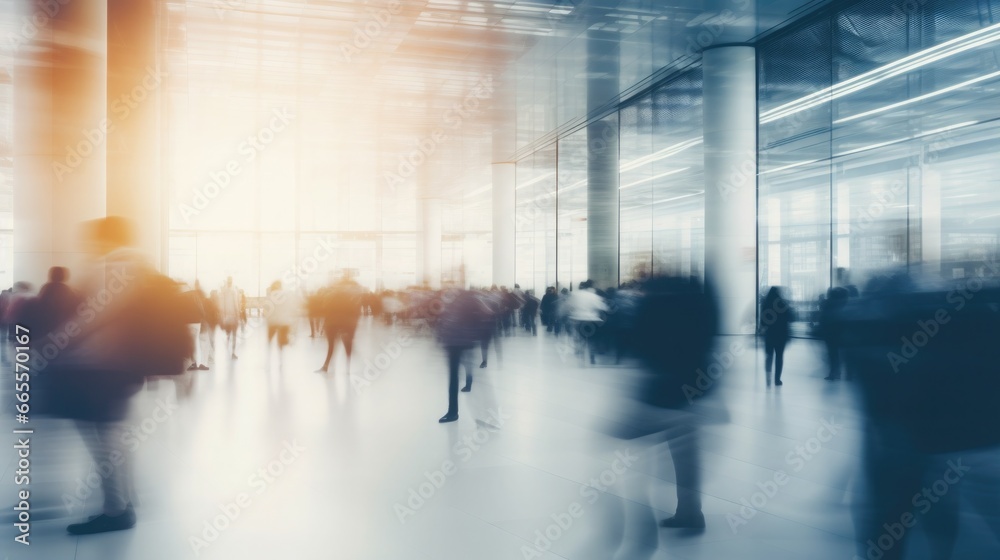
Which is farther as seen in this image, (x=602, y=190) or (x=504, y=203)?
(x=504, y=203)

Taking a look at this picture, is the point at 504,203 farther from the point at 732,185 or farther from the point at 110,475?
the point at 110,475

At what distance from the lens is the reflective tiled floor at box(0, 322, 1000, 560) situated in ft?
12.9

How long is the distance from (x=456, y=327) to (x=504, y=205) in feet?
67.5

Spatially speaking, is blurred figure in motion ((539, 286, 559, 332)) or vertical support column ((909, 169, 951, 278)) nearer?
vertical support column ((909, 169, 951, 278))

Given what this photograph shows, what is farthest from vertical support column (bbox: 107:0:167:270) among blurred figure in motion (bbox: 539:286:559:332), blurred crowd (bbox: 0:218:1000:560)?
blurred figure in motion (bbox: 539:286:559:332)

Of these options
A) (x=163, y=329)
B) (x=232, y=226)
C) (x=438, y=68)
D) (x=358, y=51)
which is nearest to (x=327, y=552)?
(x=163, y=329)

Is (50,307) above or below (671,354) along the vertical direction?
above

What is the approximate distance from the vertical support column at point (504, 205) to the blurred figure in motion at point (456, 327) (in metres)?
16.0

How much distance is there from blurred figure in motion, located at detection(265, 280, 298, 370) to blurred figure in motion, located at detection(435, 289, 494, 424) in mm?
6296

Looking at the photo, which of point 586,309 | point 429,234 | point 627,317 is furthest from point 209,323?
point 429,234

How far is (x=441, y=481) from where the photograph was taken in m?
5.29

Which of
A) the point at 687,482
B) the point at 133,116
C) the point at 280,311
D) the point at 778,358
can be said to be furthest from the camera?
the point at 280,311

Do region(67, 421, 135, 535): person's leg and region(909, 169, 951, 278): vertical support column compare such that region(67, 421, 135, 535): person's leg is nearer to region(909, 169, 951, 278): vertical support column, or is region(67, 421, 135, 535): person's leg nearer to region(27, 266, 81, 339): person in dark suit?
region(27, 266, 81, 339): person in dark suit

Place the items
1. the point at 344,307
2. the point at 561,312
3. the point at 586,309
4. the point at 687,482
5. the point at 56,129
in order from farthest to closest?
the point at 561,312, the point at 586,309, the point at 344,307, the point at 56,129, the point at 687,482
